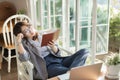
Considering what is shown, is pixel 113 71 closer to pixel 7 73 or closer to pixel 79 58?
pixel 79 58

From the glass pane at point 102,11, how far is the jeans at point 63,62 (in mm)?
585

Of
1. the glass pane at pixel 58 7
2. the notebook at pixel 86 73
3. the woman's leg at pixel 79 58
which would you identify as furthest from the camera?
the glass pane at pixel 58 7

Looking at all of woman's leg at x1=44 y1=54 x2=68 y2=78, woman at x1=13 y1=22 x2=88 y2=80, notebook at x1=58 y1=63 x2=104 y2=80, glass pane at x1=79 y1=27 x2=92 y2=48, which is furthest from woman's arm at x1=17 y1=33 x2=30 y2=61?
glass pane at x1=79 y1=27 x2=92 y2=48

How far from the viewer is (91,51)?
85.0 inches

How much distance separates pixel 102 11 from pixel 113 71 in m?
1.02

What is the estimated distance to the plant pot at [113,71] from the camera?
5.07 ft

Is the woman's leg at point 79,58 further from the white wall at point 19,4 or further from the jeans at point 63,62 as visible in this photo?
the white wall at point 19,4

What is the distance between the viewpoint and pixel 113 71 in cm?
155

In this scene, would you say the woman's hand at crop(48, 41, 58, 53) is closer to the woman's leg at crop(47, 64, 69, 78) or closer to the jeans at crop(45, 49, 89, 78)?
the jeans at crop(45, 49, 89, 78)

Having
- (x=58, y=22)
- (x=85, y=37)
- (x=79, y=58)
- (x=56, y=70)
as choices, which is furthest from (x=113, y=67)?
(x=58, y=22)

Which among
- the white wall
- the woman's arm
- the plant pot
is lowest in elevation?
the plant pot

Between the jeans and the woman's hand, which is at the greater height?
the woman's hand

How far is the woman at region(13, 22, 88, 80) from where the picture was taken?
206 cm

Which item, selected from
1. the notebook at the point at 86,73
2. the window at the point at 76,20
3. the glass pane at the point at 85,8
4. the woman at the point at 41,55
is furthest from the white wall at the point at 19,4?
the notebook at the point at 86,73
